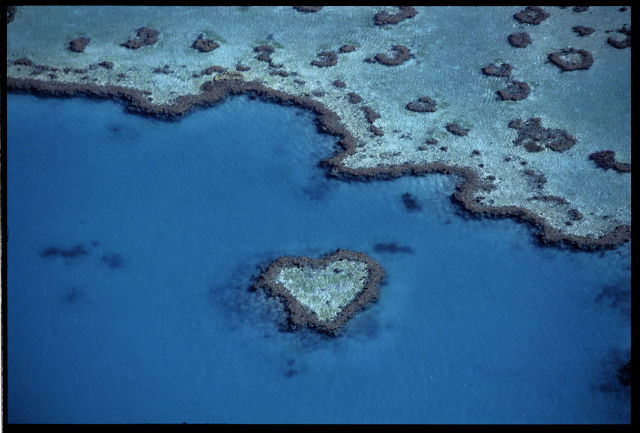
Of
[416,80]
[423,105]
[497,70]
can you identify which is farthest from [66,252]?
[497,70]

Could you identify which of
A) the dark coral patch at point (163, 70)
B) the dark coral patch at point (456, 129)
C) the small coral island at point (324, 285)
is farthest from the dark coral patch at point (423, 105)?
the dark coral patch at point (163, 70)

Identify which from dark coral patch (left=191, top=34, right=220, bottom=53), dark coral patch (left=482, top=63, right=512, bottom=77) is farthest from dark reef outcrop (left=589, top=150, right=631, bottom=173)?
dark coral patch (left=191, top=34, right=220, bottom=53)

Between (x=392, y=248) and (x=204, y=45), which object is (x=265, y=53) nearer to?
(x=204, y=45)

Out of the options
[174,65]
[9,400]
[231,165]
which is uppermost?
[174,65]

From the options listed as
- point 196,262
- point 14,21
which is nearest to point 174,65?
point 14,21

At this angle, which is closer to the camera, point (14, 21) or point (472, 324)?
point (472, 324)

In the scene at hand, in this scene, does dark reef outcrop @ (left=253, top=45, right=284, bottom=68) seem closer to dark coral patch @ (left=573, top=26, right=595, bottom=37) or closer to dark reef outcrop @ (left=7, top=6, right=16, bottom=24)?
dark reef outcrop @ (left=7, top=6, right=16, bottom=24)

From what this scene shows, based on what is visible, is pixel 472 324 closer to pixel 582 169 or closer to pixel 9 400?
pixel 582 169
